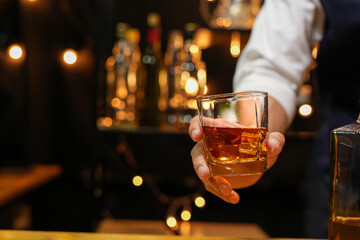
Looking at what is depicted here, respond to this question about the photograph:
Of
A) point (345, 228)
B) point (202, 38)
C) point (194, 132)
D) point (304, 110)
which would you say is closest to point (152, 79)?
point (202, 38)

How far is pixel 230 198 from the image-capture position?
0.65 metres

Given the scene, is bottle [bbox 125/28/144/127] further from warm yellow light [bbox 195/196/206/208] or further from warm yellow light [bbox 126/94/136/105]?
warm yellow light [bbox 195/196/206/208]

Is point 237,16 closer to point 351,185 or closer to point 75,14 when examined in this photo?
point 75,14

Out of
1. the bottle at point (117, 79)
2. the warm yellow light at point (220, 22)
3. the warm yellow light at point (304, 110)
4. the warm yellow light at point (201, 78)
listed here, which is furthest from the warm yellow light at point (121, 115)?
the warm yellow light at point (304, 110)

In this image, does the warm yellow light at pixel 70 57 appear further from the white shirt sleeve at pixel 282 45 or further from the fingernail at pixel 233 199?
the fingernail at pixel 233 199

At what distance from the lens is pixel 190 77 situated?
1820 millimetres

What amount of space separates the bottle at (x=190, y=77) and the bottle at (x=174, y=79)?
20mm

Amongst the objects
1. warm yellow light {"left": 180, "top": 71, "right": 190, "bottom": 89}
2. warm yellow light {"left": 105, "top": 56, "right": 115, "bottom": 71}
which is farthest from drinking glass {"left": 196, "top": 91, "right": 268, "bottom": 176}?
warm yellow light {"left": 105, "top": 56, "right": 115, "bottom": 71}

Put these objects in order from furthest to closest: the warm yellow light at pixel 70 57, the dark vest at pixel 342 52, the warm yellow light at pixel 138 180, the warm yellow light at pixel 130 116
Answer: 1. the warm yellow light at pixel 70 57
2. the warm yellow light at pixel 130 116
3. the warm yellow light at pixel 138 180
4. the dark vest at pixel 342 52

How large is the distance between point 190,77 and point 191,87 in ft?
0.18

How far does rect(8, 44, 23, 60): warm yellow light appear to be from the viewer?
199cm

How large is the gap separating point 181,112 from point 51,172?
78cm

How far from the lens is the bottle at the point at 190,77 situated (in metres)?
1.73

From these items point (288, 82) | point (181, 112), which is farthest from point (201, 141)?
point (181, 112)
